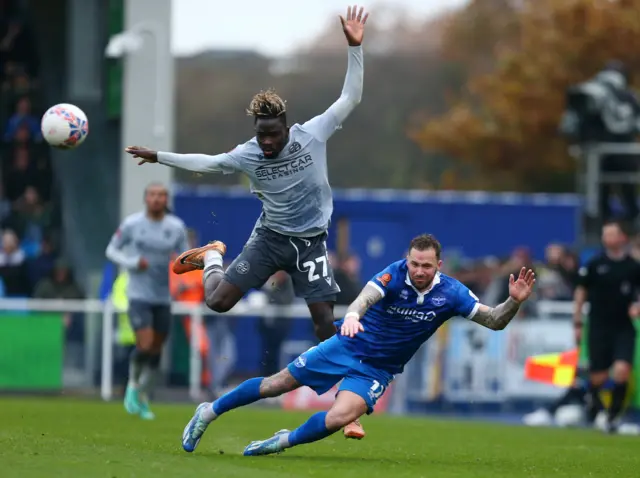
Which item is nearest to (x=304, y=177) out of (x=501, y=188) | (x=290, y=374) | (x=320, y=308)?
(x=320, y=308)

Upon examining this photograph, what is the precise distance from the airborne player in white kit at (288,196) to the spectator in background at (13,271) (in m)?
10.2

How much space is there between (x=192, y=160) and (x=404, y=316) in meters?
2.21

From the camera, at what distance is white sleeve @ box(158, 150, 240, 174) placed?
429 inches

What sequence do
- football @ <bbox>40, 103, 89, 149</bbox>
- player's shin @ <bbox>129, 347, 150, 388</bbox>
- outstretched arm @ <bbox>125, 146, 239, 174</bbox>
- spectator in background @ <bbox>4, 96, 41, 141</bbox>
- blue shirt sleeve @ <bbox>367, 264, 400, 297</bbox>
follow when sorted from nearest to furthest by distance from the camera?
1. blue shirt sleeve @ <bbox>367, 264, 400, 297</bbox>
2. outstretched arm @ <bbox>125, 146, 239, 174</bbox>
3. football @ <bbox>40, 103, 89, 149</bbox>
4. player's shin @ <bbox>129, 347, 150, 388</bbox>
5. spectator in background @ <bbox>4, 96, 41, 141</bbox>

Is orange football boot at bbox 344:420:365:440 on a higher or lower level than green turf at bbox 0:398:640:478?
higher

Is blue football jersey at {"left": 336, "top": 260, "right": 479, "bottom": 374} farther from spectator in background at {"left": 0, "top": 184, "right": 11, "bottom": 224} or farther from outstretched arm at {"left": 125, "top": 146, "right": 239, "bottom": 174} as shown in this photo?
spectator in background at {"left": 0, "top": 184, "right": 11, "bottom": 224}

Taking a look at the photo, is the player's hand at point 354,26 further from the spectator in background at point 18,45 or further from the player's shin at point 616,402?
the spectator in background at point 18,45

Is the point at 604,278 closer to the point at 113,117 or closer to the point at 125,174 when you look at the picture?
the point at 125,174

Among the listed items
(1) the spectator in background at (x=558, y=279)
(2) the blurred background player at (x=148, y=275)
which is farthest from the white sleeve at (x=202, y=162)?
(1) the spectator in background at (x=558, y=279)

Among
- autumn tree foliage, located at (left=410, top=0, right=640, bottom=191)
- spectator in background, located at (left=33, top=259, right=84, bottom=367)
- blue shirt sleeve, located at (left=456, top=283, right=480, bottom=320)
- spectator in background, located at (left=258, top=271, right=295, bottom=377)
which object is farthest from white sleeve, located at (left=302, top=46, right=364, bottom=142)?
autumn tree foliage, located at (left=410, top=0, right=640, bottom=191)

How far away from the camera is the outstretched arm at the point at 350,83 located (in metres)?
11.1

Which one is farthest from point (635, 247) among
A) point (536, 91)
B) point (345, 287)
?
point (536, 91)

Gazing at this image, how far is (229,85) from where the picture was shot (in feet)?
172

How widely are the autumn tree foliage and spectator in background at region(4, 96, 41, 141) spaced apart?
801 inches
